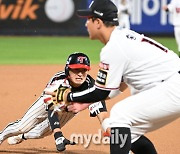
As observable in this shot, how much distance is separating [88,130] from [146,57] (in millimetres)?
3288

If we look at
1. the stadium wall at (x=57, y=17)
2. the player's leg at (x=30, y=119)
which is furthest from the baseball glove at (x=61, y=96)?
the stadium wall at (x=57, y=17)

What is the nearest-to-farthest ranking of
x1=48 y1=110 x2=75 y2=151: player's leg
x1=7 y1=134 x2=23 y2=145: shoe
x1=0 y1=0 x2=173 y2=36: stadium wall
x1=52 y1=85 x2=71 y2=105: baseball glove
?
x1=52 y1=85 x2=71 y2=105: baseball glove, x1=48 y1=110 x2=75 y2=151: player's leg, x1=7 y1=134 x2=23 y2=145: shoe, x1=0 y1=0 x2=173 y2=36: stadium wall

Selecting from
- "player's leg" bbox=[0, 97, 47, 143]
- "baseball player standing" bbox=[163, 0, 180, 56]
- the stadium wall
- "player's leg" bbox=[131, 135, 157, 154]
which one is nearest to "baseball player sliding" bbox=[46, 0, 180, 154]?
"player's leg" bbox=[131, 135, 157, 154]

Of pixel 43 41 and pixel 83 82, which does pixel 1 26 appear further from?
pixel 83 82

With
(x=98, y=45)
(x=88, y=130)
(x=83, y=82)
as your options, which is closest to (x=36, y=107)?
(x=83, y=82)

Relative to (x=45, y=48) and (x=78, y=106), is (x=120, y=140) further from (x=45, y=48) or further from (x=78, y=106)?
(x=45, y=48)

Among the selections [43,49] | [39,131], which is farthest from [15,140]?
[43,49]

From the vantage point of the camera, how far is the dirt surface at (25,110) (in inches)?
283

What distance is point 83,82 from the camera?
6.61m

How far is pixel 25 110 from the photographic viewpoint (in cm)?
946

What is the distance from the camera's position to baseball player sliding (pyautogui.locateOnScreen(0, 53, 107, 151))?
6.48m

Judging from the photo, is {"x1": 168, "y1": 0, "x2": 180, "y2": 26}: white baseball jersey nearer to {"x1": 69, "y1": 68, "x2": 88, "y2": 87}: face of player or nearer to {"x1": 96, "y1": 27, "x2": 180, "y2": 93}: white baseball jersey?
{"x1": 69, "y1": 68, "x2": 88, "y2": 87}: face of player

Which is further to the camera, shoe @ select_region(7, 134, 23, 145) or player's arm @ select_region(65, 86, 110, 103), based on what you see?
shoe @ select_region(7, 134, 23, 145)

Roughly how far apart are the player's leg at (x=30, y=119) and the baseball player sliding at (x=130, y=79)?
5.28 ft
